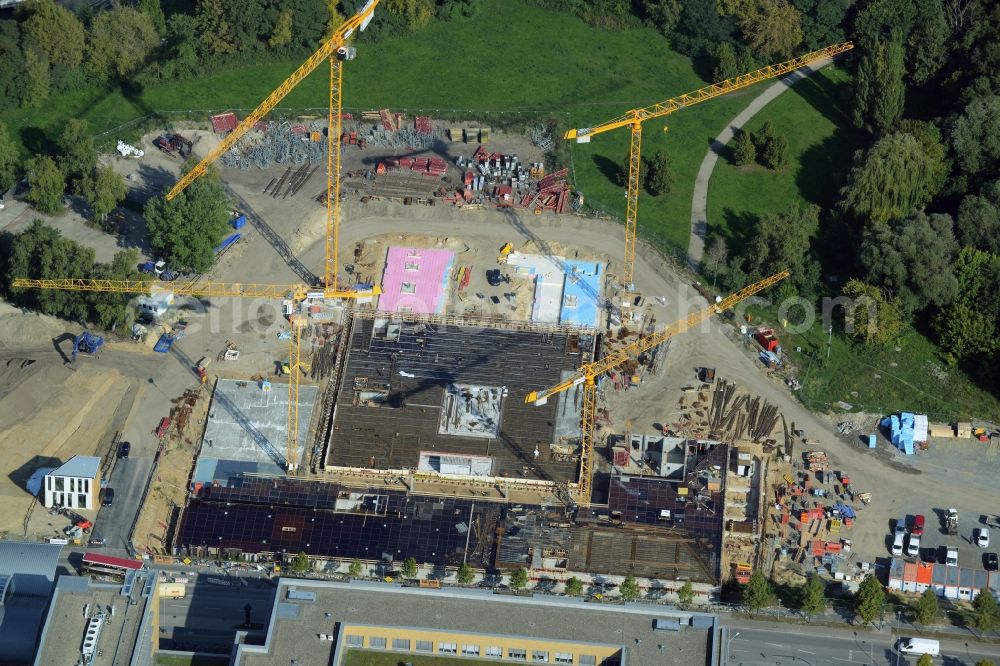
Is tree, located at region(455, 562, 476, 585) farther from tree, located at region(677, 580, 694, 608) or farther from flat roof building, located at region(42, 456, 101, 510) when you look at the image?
flat roof building, located at region(42, 456, 101, 510)

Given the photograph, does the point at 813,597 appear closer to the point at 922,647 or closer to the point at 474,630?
the point at 922,647

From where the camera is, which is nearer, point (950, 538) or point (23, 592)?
point (23, 592)

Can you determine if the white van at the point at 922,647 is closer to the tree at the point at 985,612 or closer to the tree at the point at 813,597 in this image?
the tree at the point at 985,612

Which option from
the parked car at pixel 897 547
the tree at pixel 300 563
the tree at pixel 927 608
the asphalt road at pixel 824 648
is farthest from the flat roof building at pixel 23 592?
the tree at pixel 927 608

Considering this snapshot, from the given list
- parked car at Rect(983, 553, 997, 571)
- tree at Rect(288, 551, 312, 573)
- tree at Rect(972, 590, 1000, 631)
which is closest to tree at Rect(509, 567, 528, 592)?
tree at Rect(288, 551, 312, 573)

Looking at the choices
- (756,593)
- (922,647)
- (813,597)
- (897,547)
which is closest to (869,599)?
(813,597)
